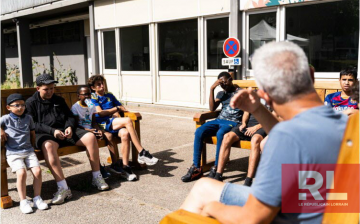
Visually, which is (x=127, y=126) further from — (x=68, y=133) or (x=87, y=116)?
(x=68, y=133)

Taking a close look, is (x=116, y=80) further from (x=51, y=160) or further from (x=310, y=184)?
(x=310, y=184)

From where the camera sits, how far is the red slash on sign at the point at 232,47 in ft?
30.5

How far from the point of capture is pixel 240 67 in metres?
10.1

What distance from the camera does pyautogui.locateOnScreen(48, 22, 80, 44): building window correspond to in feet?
59.7

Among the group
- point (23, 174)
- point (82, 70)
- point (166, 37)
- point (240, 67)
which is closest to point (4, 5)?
point (82, 70)

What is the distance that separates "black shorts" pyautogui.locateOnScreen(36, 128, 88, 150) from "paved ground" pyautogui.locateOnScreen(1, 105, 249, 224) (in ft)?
1.75

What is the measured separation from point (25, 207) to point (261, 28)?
7501 millimetres

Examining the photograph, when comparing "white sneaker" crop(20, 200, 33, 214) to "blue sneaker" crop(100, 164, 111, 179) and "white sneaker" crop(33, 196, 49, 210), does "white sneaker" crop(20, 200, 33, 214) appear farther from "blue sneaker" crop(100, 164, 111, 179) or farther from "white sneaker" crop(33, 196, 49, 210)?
"blue sneaker" crop(100, 164, 111, 179)

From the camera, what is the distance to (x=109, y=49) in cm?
1438

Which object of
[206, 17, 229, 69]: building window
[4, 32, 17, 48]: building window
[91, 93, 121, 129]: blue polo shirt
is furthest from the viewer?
[4, 32, 17, 48]: building window

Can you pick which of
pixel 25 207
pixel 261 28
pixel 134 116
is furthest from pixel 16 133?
pixel 261 28

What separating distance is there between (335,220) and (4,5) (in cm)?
2183

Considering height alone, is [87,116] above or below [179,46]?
below

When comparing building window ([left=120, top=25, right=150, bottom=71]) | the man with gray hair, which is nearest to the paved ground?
the man with gray hair
